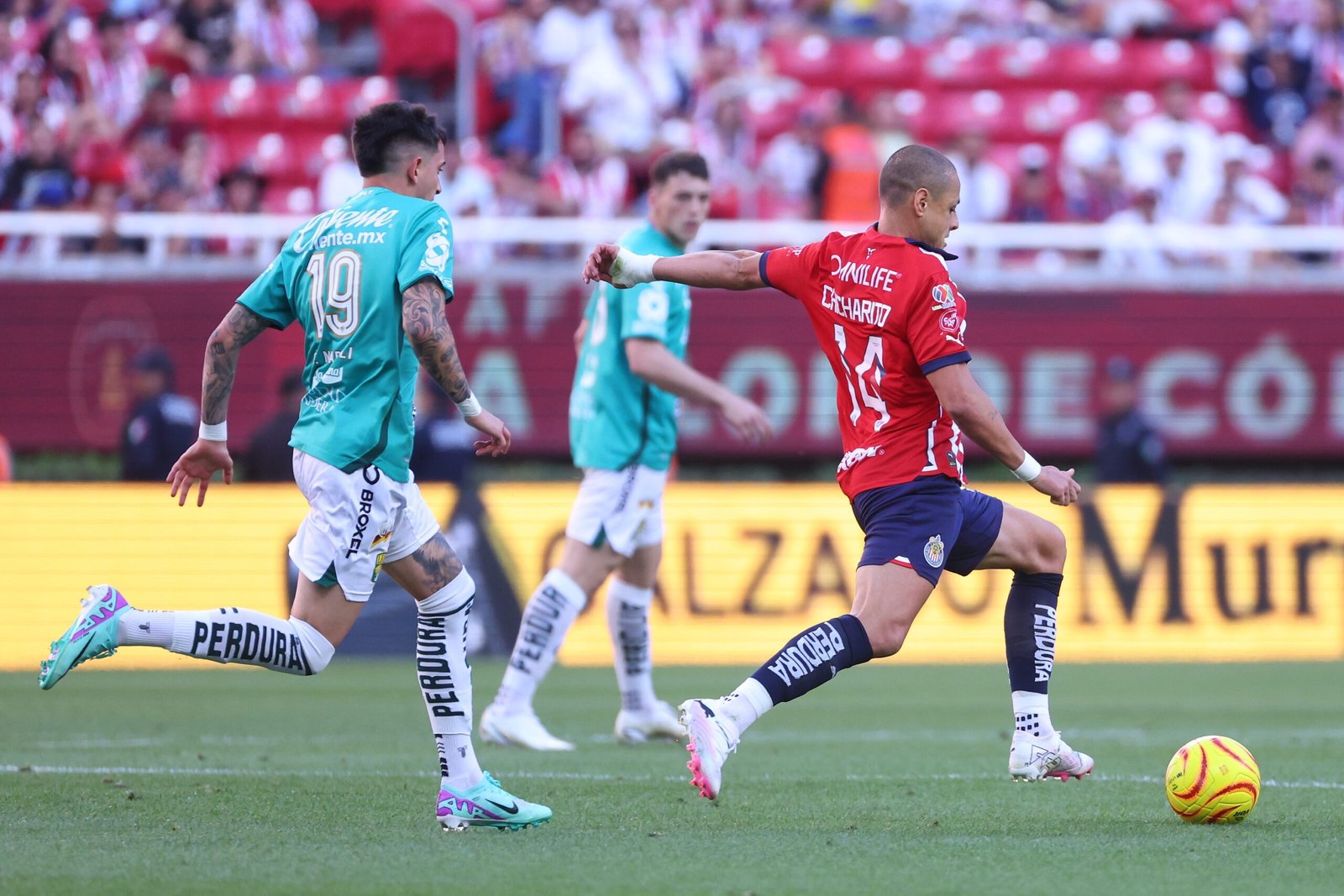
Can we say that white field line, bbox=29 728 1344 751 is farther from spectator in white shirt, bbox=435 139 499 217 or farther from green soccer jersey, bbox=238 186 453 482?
spectator in white shirt, bbox=435 139 499 217

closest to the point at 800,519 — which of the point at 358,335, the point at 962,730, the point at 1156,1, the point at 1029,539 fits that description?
the point at 962,730

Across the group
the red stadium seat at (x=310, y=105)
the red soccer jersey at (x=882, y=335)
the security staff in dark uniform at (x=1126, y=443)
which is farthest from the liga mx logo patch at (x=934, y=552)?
the red stadium seat at (x=310, y=105)

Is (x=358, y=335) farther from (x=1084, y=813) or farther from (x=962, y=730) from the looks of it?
(x=962, y=730)

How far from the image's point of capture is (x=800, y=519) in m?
13.9

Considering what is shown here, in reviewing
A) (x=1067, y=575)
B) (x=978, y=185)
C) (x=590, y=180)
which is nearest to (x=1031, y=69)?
(x=978, y=185)

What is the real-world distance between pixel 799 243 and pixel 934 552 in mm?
9591

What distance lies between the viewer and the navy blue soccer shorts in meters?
5.94

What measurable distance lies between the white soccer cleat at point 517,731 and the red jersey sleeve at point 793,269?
116 inches

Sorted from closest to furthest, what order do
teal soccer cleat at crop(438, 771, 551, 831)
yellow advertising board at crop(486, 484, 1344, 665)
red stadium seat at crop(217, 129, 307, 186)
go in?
teal soccer cleat at crop(438, 771, 551, 831) < yellow advertising board at crop(486, 484, 1344, 665) < red stadium seat at crop(217, 129, 307, 186)

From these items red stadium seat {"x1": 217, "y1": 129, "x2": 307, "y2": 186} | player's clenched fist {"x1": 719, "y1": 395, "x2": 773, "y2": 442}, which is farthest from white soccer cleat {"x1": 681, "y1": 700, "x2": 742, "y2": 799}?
red stadium seat {"x1": 217, "y1": 129, "x2": 307, "y2": 186}

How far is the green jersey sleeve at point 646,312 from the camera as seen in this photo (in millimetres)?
8555

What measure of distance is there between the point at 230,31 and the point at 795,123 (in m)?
5.97

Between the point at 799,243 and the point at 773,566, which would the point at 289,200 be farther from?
the point at 773,566

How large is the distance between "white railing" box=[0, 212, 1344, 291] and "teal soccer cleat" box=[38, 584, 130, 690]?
969 cm
